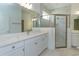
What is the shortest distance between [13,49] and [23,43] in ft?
0.63

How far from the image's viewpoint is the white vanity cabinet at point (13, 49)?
1.20 m

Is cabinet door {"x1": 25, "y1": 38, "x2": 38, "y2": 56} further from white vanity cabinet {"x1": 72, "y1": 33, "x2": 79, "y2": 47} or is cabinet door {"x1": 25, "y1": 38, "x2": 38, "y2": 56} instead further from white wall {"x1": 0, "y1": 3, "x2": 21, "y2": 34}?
white vanity cabinet {"x1": 72, "y1": 33, "x2": 79, "y2": 47}

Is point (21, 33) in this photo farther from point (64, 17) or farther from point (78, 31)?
point (78, 31)

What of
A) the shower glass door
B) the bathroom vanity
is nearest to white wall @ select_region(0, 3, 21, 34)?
the bathroom vanity

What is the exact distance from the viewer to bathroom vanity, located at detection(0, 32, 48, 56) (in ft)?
4.17

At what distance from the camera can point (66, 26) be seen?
5.81 ft

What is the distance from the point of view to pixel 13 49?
1355mm

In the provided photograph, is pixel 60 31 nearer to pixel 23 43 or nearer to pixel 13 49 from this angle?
pixel 23 43

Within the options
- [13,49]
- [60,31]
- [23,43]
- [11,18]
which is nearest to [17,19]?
[11,18]

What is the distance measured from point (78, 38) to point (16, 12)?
1.09 meters

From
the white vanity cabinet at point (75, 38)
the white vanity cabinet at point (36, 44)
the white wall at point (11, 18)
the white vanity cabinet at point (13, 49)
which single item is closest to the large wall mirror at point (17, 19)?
the white wall at point (11, 18)

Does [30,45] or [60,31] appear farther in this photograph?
[60,31]

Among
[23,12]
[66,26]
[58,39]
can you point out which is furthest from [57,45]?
[23,12]

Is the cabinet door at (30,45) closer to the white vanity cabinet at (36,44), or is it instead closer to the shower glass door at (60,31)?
the white vanity cabinet at (36,44)
